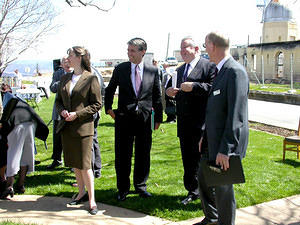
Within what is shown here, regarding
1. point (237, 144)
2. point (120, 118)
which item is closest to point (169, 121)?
point (120, 118)

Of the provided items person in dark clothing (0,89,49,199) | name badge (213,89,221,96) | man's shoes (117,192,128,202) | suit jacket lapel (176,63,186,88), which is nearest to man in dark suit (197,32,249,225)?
name badge (213,89,221,96)

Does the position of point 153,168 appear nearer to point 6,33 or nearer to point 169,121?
point 169,121

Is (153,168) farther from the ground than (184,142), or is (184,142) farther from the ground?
(184,142)

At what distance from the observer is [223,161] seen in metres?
3.49

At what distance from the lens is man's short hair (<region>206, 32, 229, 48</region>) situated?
3.61 meters

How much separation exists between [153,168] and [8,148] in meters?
2.62

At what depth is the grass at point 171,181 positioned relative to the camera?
4.92m

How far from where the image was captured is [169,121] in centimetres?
1254

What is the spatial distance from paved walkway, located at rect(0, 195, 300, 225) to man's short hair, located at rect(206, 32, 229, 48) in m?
2.10

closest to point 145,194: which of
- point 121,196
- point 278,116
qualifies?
point 121,196

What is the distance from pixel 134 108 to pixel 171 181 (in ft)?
5.28

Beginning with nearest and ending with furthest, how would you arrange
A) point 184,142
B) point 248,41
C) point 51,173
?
1. point 184,142
2. point 51,173
3. point 248,41

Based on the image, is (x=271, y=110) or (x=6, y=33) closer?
(x=6, y=33)

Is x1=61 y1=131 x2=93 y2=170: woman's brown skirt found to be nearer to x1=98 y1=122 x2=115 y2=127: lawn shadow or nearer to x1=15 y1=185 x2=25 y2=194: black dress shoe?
x1=15 y1=185 x2=25 y2=194: black dress shoe
